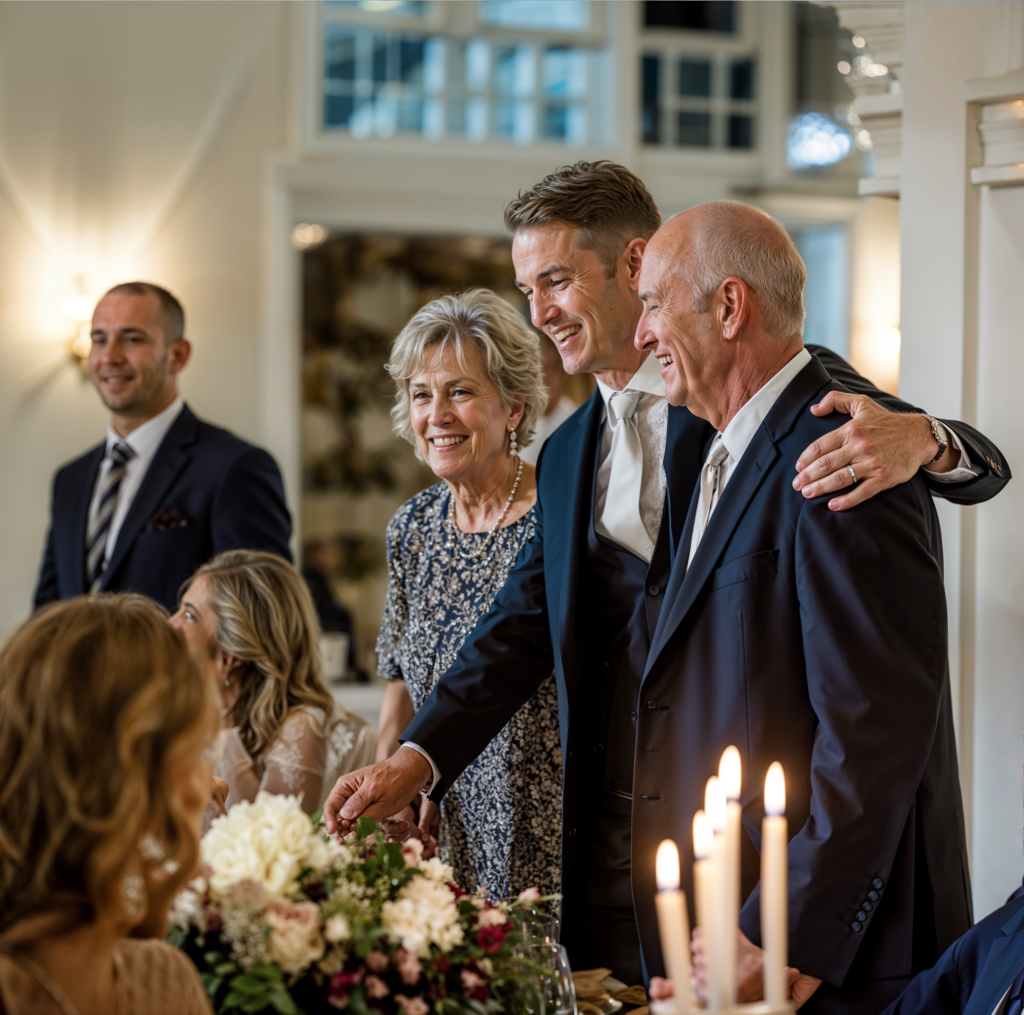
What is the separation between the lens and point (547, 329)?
2189 mm

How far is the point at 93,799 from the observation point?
3.25ft

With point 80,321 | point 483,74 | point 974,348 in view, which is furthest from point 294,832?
point 483,74

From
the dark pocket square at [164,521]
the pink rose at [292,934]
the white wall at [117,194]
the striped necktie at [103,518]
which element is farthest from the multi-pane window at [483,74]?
the pink rose at [292,934]

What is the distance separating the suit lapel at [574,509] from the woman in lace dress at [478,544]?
0.21 metres

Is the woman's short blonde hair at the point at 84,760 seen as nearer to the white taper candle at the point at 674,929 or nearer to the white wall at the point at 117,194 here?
the white taper candle at the point at 674,929

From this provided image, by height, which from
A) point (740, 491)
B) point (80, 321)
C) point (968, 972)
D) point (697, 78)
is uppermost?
point (697, 78)

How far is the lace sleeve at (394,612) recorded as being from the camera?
2.59 meters

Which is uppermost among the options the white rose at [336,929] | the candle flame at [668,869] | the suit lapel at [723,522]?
the suit lapel at [723,522]

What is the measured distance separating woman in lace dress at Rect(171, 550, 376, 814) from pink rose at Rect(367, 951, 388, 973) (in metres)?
1.42

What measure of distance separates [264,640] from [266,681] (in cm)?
9

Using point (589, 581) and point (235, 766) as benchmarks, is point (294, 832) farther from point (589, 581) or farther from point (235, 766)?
point (235, 766)

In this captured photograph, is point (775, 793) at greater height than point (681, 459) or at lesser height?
lesser

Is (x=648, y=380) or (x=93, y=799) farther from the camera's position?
(x=648, y=380)

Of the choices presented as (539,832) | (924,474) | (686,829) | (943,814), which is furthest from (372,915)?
(539,832)
